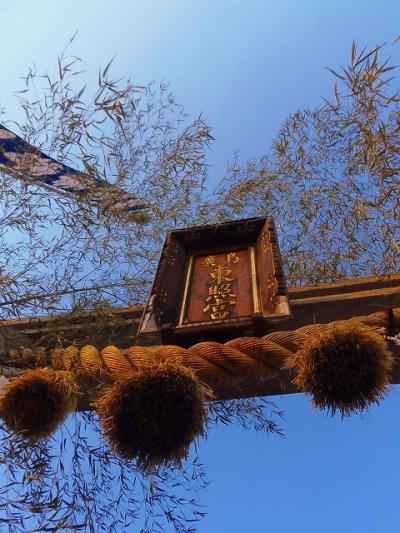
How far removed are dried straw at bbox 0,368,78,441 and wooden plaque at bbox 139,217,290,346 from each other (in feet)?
1.88

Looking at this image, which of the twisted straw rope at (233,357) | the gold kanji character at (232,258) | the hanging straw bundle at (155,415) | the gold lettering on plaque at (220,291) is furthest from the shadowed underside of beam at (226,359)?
the gold kanji character at (232,258)

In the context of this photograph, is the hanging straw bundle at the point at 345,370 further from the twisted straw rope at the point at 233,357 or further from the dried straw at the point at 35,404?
A: the dried straw at the point at 35,404

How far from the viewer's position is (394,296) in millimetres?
3025

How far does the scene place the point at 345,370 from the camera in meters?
1.82

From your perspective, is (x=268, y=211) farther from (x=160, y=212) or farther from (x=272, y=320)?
(x=272, y=320)

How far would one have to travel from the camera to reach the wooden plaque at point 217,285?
253cm

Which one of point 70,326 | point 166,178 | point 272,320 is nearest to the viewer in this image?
point 272,320

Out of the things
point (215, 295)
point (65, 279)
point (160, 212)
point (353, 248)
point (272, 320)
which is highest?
point (160, 212)

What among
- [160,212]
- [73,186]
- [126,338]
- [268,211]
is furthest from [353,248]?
[73,186]

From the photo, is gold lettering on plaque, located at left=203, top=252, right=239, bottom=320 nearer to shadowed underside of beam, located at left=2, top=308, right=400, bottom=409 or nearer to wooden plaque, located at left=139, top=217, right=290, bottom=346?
wooden plaque, located at left=139, top=217, right=290, bottom=346

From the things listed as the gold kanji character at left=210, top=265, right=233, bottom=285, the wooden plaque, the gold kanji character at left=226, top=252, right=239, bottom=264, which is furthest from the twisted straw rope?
the gold kanji character at left=226, top=252, right=239, bottom=264

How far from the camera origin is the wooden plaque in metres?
2.53

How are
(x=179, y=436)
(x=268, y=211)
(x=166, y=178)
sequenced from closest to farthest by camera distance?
(x=179, y=436) → (x=166, y=178) → (x=268, y=211)

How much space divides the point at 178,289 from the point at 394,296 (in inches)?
49.8
